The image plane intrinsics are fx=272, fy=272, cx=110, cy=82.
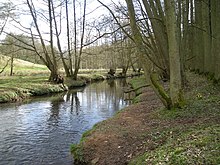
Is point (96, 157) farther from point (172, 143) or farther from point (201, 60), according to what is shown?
point (201, 60)

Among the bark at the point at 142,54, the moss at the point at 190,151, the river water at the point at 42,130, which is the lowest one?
the river water at the point at 42,130

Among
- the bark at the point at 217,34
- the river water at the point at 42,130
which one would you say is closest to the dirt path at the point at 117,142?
the river water at the point at 42,130

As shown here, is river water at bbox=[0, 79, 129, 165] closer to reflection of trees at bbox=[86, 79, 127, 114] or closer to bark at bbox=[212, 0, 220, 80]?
reflection of trees at bbox=[86, 79, 127, 114]

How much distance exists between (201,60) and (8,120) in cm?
1677

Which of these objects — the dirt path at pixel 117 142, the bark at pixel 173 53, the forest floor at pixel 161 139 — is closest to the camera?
the forest floor at pixel 161 139

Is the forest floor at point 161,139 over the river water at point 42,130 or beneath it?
over

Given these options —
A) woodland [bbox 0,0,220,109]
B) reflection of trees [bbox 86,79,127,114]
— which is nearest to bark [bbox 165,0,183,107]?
woodland [bbox 0,0,220,109]

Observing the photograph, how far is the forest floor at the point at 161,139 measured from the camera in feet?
19.4

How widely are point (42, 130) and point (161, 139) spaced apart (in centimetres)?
726

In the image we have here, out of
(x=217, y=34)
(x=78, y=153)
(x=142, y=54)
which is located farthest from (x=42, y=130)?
(x=217, y=34)

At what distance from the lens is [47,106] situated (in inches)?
819

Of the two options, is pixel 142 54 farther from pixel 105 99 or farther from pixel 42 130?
pixel 105 99

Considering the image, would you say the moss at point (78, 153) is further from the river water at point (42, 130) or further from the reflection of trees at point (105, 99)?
the reflection of trees at point (105, 99)

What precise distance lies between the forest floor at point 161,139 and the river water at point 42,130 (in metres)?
1.24
